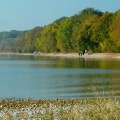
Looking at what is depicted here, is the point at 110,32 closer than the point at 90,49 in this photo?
Yes

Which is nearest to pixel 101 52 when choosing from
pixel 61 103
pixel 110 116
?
pixel 61 103

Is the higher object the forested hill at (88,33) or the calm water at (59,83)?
the forested hill at (88,33)

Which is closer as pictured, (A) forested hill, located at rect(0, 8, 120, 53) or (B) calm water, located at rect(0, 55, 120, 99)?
(B) calm water, located at rect(0, 55, 120, 99)

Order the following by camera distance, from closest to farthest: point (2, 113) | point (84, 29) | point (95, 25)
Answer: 1. point (2, 113)
2. point (95, 25)
3. point (84, 29)

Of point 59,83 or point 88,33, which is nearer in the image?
point 59,83

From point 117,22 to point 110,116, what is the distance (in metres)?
90.2

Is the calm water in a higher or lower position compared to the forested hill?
lower

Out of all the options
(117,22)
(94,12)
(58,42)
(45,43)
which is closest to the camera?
(117,22)

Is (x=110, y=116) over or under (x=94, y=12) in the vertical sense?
under

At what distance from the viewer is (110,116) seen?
9.73 metres

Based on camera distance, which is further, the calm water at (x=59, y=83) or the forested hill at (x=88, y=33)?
the forested hill at (x=88, y=33)

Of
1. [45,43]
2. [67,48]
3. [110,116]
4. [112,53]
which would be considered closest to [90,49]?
[112,53]

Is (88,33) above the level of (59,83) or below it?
above

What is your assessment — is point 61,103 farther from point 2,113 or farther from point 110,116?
point 110,116
